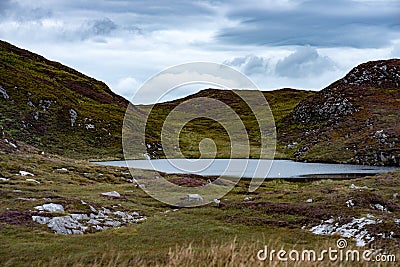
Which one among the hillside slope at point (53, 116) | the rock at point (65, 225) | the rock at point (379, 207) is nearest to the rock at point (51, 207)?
the rock at point (65, 225)

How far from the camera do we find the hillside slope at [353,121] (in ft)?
353

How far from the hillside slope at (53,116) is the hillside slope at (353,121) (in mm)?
59280

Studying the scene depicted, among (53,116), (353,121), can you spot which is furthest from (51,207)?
Result: (353,121)

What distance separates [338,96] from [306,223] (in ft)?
416

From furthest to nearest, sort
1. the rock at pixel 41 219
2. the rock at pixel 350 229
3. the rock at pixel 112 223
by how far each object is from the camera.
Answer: the rock at pixel 112 223, the rock at pixel 41 219, the rock at pixel 350 229

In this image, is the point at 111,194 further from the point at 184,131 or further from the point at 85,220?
the point at 184,131

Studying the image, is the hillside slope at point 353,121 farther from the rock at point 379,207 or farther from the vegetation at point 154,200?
the rock at point 379,207

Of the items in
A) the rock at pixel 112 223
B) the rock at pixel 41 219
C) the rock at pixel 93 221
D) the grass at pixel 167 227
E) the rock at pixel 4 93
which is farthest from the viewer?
the rock at pixel 4 93

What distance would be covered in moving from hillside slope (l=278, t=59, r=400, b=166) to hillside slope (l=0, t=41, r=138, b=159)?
5928 centimetres

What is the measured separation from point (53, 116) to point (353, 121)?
89915mm

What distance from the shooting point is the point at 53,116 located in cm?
11931

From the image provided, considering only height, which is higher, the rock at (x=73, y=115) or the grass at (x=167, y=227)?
the rock at (x=73, y=115)

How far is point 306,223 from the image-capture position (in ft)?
101

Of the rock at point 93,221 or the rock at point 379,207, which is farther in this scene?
the rock at point 379,207
